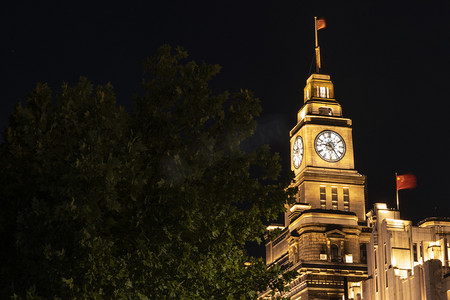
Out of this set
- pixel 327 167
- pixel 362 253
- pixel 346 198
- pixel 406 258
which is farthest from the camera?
pixel 346 198

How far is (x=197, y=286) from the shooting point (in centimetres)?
2470

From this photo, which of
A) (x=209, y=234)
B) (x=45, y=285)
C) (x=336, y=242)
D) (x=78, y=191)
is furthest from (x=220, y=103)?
(x=336, y=242)

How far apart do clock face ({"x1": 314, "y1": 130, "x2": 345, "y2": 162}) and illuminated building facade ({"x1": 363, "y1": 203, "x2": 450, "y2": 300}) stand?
168 ft

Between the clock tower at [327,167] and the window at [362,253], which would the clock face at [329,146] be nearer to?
the clock tower at [327,167]

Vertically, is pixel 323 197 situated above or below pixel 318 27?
below

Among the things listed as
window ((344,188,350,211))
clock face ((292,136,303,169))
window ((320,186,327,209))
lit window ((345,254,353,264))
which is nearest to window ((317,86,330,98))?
clock face ((292,136,303,169))

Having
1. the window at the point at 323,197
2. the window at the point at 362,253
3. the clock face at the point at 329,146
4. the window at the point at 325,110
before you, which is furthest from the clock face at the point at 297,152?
the window at the point at 362,253

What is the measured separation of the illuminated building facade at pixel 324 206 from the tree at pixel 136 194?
109 m

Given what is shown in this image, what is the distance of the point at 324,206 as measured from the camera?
476 ft

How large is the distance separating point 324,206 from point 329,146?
11.0 meters

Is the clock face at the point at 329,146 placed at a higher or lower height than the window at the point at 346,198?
higher

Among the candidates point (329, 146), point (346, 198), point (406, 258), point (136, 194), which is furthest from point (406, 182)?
point (136, 194)

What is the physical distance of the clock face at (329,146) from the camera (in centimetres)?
14600

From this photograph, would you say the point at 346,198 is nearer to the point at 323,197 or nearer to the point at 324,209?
the point at 323,197
